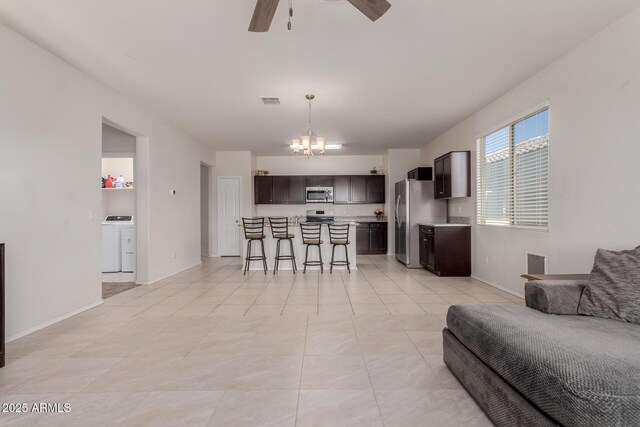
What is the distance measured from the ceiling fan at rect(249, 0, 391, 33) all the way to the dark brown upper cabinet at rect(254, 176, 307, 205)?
260 inches

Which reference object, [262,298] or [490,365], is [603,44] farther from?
[262,298]

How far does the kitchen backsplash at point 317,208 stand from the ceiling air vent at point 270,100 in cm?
450

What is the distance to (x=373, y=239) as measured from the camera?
8602 mm

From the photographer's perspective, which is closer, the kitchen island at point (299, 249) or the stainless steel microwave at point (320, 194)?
the kitchen island at point (299, 249)

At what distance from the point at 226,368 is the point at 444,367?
155 centimetres

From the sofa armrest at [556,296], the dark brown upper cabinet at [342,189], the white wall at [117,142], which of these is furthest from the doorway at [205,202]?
the sofa armrest at [556,296]

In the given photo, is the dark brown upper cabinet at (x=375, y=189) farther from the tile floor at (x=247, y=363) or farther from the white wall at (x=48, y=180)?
the white wall at (x=48, y=180)

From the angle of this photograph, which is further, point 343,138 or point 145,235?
point 343,138

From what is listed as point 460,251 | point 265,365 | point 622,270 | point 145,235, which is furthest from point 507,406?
point 145,235

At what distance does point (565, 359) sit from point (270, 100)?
Answer: 438 centimetres

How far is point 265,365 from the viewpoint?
2.34m

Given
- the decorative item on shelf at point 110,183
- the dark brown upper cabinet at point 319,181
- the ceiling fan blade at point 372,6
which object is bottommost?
the decorative item on shelf at point 110,183

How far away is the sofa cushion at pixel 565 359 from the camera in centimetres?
118

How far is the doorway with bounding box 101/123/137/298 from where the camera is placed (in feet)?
17.4
